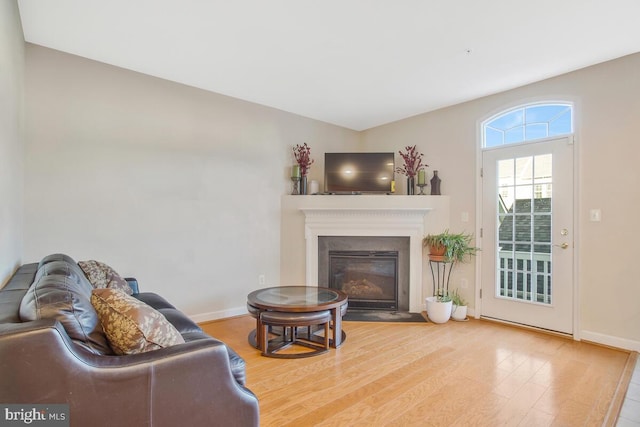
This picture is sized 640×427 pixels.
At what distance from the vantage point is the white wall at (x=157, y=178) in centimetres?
285

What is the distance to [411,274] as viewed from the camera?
414 cm

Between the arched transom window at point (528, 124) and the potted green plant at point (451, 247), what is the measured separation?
112 cm

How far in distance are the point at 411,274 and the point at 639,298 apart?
6.73 feet

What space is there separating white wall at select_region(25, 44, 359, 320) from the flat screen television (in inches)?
22.4

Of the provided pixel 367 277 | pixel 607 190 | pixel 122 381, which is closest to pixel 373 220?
pixel 367 277

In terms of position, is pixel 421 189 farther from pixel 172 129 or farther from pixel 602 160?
pixel 172 129

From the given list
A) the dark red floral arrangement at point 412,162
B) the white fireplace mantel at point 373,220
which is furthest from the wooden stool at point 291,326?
the dark red floral arrangement at point 412,162

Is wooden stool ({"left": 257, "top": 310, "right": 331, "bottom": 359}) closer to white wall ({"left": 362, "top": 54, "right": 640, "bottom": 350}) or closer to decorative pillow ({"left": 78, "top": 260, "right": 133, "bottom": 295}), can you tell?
decorative pillow ({"left": 78, "top": 260, "right": 133, "bottom": 295})

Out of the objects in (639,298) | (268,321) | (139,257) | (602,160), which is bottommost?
(268,321)

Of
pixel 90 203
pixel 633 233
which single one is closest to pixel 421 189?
pixel 633 233

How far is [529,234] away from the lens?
3500 millimetres

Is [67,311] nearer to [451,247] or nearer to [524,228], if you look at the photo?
[451,247]

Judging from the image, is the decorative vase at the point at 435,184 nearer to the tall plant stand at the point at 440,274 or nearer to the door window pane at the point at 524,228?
the door window pane at the point at 524,228

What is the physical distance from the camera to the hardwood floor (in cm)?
195
